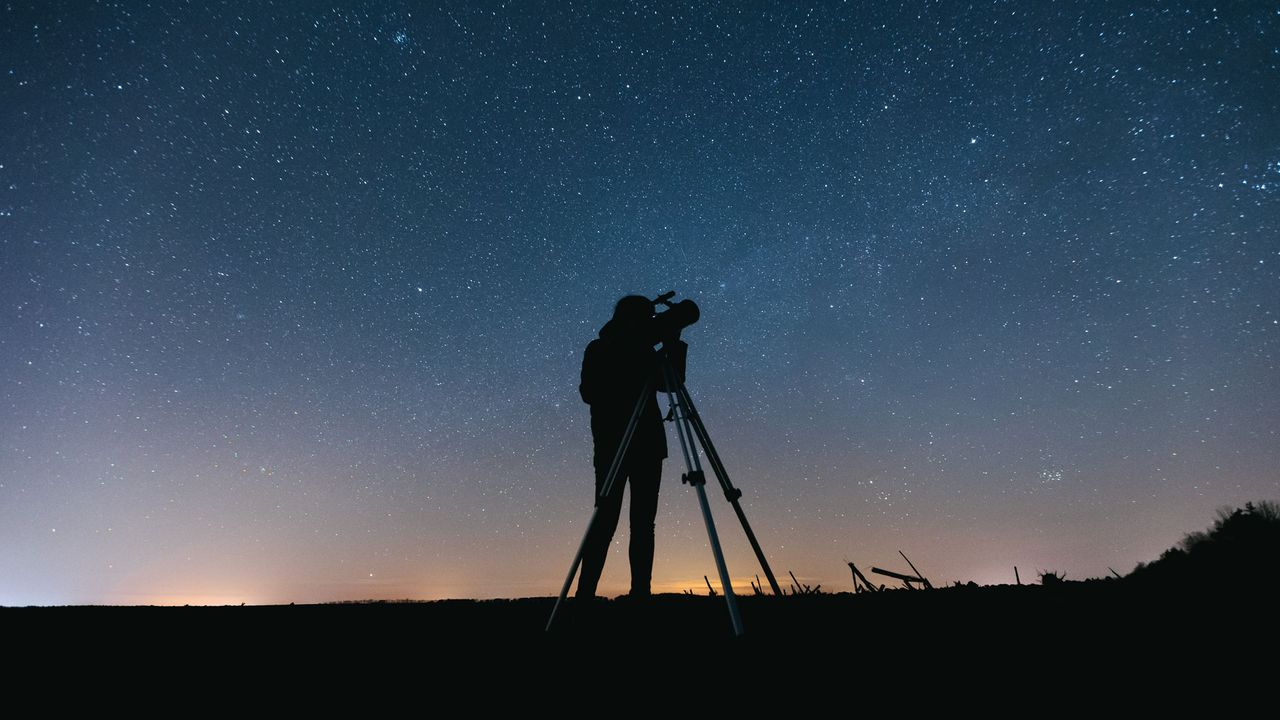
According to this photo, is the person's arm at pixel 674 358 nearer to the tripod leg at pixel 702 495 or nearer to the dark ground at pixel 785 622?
the tripod leg at pixel 702 495

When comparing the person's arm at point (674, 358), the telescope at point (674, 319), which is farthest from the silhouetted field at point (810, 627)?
the telescope at point (674, 319)

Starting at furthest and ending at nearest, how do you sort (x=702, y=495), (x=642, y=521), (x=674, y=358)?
1. (x=642, y=521)
2. (x=674, y=358)
3. (x=702, y=495)

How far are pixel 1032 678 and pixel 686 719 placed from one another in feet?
4.36

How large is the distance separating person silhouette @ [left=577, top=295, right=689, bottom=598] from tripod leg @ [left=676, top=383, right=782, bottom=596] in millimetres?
436

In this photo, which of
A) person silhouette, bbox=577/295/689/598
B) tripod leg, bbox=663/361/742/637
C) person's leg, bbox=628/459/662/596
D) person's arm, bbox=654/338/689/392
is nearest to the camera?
tripod leg, bbox=663/361/742/637

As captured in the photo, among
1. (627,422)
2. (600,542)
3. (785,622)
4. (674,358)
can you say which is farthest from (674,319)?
(785,622)

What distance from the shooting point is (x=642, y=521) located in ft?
13.4

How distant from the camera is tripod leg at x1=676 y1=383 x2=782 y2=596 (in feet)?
10.6

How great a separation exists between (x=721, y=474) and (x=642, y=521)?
1050mm

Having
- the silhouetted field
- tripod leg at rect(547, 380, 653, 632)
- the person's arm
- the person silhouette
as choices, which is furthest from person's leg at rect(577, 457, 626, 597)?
the person's arm

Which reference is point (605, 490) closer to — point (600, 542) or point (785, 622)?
point (600, 542)

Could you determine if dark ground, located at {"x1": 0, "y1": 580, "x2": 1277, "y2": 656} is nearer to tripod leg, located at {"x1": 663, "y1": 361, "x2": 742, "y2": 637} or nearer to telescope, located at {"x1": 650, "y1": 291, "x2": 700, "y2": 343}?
tripod leg, located at {"x1": 663, "y1": 361, "x2": 742, "y2": 637}

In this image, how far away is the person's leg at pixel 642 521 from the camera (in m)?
4.08

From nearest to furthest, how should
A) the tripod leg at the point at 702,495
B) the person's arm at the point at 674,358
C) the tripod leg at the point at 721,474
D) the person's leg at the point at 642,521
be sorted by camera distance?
the tripod leg at the point at 702,495
the tripod leg at the point at 721,474
the person's arm at the point at 674,358
the person's leg at the point at 642,521
